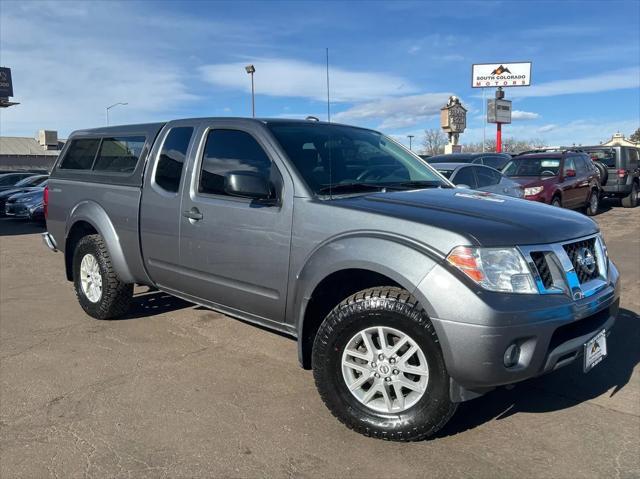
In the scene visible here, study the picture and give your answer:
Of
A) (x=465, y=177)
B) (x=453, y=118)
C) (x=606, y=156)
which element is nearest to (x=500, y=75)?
(x=453, y=118)

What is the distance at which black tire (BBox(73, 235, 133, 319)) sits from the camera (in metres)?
5.18

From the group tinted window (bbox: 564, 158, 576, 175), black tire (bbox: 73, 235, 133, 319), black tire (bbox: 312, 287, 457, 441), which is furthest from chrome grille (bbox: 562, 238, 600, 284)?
tinted window (bbox: 564, 158, 576, 175)

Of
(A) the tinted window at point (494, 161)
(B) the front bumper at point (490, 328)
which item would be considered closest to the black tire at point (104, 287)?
(B) the front bumper at point (490, 328)

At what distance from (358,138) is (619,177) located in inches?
567

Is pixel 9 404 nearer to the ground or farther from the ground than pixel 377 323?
nearer to the ground

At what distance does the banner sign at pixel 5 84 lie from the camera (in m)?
45.5

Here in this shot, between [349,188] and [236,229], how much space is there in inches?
32.9

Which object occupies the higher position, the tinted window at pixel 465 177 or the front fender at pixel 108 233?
the tinted window at pixel 465 177

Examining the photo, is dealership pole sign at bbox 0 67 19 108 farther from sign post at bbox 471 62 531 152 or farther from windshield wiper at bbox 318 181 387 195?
windshield wiper at bbox 318 181 387 195

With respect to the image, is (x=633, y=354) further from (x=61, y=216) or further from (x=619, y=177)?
(x=619, y=177)

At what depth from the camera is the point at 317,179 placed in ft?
12.3

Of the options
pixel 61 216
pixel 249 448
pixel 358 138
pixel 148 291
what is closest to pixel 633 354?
pixel 358 138

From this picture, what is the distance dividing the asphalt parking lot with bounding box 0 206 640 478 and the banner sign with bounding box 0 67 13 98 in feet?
158

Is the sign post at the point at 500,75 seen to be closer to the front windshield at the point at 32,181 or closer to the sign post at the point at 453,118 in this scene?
the sign post at the point at 453,118
